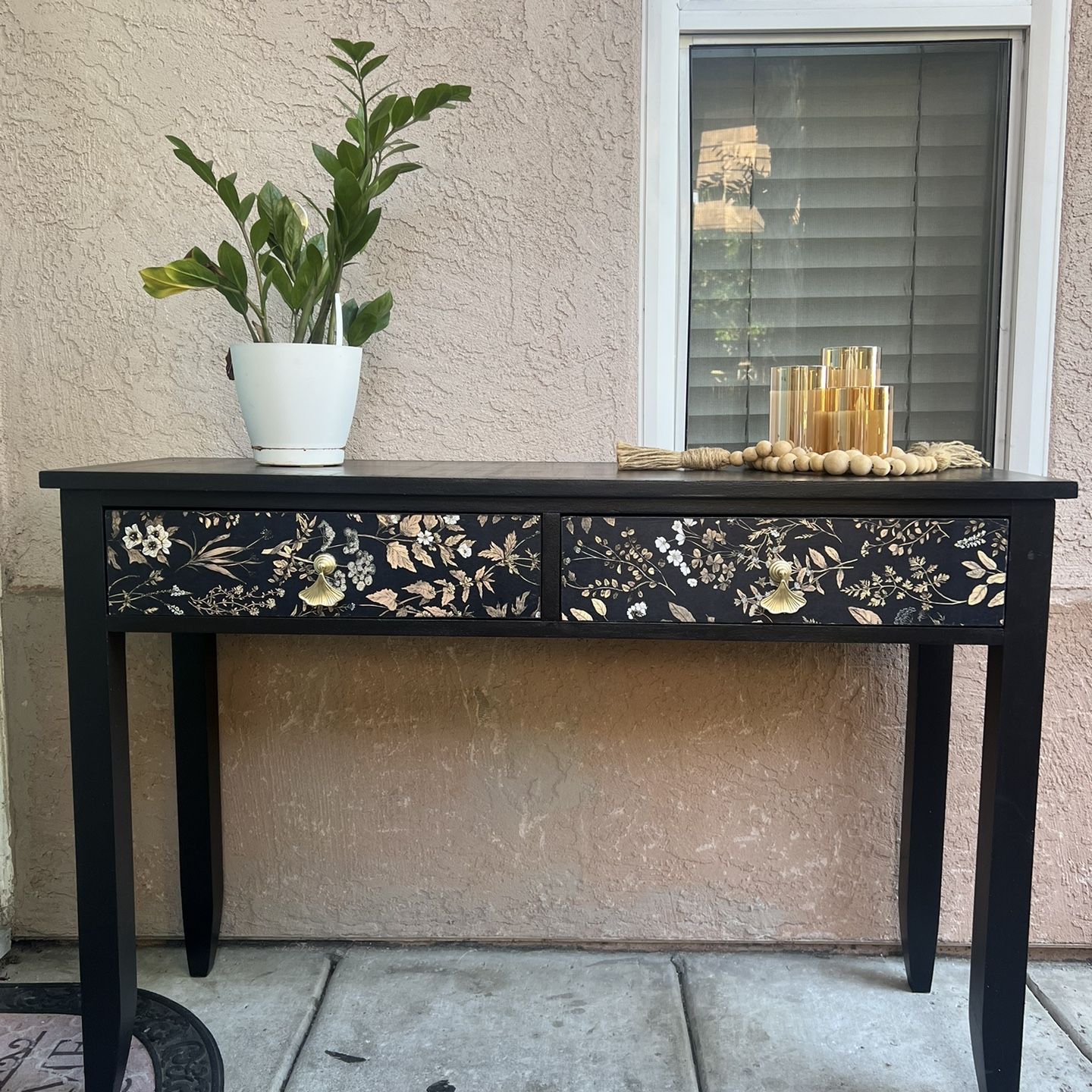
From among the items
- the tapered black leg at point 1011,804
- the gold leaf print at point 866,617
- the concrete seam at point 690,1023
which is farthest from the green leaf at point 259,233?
the concrete seam at point 690,1023

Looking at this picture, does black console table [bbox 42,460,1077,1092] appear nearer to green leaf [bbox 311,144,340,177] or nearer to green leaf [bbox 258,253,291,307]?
green leaf [bbox 258,253,291,307]

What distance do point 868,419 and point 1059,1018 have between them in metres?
1.20

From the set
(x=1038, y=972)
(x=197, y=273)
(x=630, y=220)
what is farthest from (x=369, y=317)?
(x=1038, y=972)

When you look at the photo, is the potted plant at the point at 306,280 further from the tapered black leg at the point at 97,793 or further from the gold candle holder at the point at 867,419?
the gold candle holder at the point at 867,419

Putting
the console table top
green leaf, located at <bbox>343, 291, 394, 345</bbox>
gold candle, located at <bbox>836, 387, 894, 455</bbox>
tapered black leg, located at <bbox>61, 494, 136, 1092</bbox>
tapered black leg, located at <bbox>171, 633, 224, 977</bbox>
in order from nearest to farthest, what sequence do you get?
the console table top
tapered black leg, located at <bbox>61, 494, 136, 1092</bbox>
gold candle, located at <bbox>836, 387, 894, 455</bbox>
green leaf, located at <bbox>343, 291, 394, 345</bbox>
tapered black leg, located at <bbox>171, 633, 224, 977</bbox>


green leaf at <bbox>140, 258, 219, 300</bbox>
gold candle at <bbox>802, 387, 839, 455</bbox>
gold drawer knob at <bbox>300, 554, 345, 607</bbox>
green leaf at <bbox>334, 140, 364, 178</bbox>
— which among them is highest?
green leaf at <bbox>334, 140, 364, 178</bbox>

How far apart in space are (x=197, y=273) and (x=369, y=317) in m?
0.31

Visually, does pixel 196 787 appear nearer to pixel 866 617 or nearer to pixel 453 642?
pixel 453 642

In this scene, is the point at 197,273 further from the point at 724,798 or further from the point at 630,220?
the point at 724,798

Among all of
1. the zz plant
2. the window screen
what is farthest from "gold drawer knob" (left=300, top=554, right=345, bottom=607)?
the window screen

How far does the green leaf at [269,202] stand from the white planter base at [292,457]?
39cm

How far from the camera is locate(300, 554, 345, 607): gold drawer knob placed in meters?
1.46

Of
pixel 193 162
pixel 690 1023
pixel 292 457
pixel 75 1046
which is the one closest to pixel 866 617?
pixel 690 1023

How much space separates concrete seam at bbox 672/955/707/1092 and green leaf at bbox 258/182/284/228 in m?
1.62
